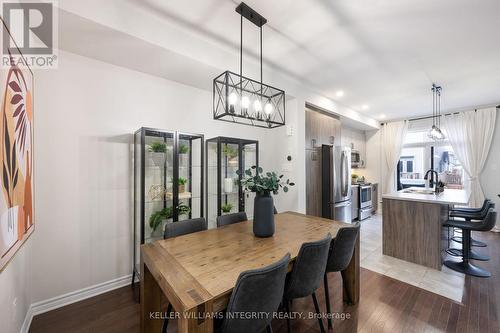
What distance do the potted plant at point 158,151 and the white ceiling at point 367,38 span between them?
129 centimetres

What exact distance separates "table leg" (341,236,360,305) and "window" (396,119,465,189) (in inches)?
200

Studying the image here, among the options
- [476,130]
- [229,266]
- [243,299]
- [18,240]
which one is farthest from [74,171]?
[476,130]

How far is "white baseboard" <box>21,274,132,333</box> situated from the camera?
74.9 inches

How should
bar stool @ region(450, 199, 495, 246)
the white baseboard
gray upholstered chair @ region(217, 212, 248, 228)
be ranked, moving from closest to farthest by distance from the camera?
the white baseboard, gray upholstered chair @ region(217, 212, 248, 228), bar stool @ region(450, 199, 495, 246)

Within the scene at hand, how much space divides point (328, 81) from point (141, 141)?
3.05 m

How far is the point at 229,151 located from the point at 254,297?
232 cm

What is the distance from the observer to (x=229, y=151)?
3.22 metres

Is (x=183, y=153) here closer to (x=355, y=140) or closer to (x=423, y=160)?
(x=355, y=140)

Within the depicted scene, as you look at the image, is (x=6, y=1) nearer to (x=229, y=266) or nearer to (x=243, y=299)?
(x=229, y=266)

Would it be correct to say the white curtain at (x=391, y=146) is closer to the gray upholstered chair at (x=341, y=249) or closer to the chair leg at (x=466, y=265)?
the chair leg at (x=466, y=265)

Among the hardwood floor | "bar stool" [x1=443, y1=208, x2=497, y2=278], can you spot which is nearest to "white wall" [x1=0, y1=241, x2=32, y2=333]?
the hardwood floor

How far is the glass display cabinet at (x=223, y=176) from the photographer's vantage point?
310 cm

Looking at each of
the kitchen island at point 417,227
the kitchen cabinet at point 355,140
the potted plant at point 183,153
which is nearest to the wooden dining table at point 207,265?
the potted plant at point 183,153

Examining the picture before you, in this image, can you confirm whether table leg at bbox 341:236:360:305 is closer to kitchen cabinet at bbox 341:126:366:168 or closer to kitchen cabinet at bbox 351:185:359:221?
kitchen cabinet at bbox 351:185:359:221
